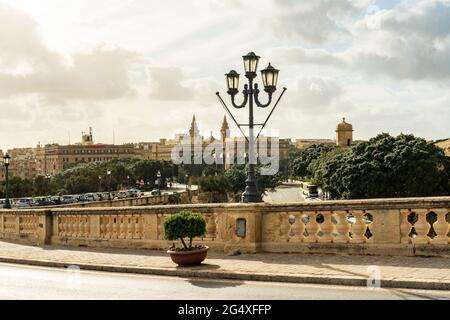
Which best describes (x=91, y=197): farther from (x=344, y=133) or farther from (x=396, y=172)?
(x=344, y=133)

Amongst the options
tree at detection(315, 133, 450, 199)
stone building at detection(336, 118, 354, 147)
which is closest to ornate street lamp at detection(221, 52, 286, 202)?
tree at detection(315, 133, 450, 199)

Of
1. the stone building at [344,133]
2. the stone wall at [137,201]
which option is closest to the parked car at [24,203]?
the stone wall at [137,201]

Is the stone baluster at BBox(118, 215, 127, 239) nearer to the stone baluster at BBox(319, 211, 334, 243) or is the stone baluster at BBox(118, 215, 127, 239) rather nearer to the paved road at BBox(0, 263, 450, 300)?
the paved road at BBox(0, 263, 450, 300)

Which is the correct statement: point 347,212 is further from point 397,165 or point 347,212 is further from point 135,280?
point 397,165

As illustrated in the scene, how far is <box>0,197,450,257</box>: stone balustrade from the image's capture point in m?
12.1

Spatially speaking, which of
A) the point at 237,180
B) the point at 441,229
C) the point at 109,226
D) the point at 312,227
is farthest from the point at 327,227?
the point at 237,180

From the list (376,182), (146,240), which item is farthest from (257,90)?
(376,182)

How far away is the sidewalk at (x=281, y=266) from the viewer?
10.1 metres

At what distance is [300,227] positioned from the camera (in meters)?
13.4

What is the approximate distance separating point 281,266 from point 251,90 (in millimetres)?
5226

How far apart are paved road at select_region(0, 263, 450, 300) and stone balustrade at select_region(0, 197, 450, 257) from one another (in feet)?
8.96

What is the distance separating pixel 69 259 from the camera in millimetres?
14797

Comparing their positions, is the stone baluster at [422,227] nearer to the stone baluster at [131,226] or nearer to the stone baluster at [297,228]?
the stone baluster at [297,228]
